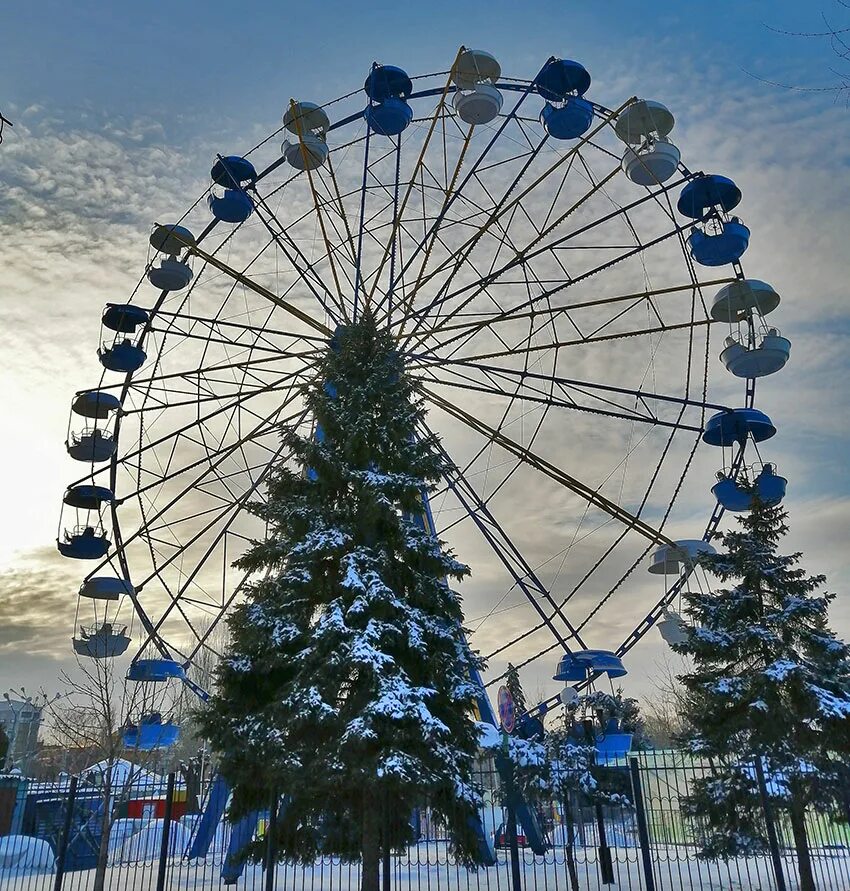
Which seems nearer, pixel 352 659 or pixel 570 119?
pixel 352 659

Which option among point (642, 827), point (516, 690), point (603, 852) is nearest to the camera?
point (642, 827)

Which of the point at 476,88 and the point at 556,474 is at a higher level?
the point at 476,88

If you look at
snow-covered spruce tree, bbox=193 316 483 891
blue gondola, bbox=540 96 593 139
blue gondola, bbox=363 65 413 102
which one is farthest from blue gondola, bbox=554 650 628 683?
blue gondola, bbox=363 65 413 102

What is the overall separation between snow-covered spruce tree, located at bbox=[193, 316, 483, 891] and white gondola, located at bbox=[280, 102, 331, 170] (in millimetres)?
8418

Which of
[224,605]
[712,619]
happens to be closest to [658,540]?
[712,619]

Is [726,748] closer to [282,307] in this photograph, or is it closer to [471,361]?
[471,361]

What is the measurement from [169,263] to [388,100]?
6.64m

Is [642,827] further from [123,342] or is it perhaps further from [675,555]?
[123,342]

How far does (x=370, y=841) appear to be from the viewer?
10.3 m

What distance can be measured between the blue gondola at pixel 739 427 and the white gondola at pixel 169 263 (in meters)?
13.3

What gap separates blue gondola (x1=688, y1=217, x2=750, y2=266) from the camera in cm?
1784

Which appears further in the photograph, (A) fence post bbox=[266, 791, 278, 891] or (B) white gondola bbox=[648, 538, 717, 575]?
(B) white gondola bbox=[648, 538, 717, 575]

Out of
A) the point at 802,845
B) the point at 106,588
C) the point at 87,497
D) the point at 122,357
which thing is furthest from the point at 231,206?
the point at 802,845

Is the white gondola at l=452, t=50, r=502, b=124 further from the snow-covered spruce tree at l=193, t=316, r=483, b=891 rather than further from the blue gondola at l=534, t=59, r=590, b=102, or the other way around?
the snow-covered spruce tree at l=193, t=316, r=483, b=891
